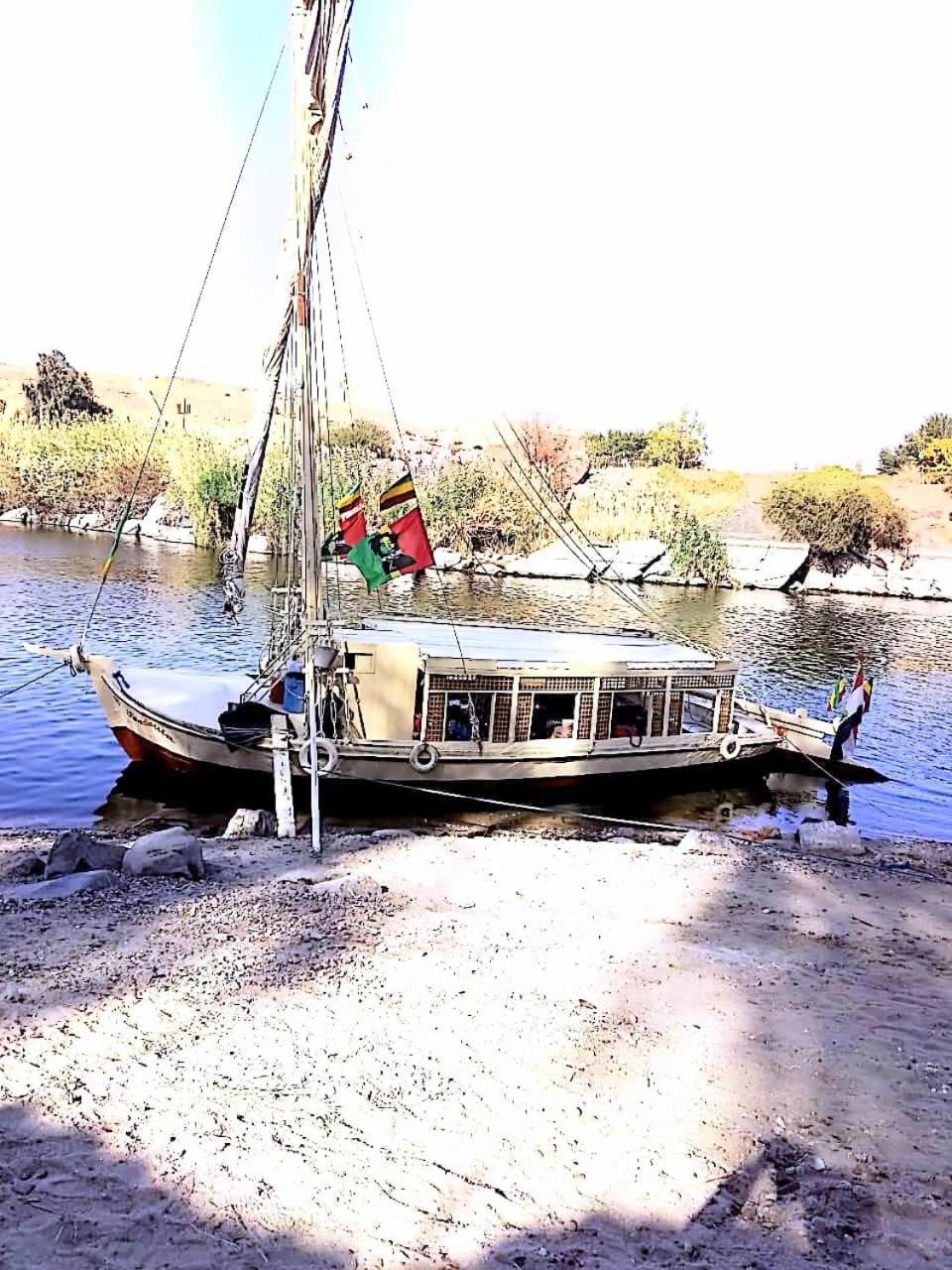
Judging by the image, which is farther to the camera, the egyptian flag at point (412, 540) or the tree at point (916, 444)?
the tree at point (916, 444)

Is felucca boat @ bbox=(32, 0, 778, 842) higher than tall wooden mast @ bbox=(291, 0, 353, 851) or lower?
lower

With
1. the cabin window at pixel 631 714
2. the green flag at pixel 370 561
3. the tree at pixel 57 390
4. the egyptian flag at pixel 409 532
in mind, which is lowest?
the cabin window at pixel 631 714

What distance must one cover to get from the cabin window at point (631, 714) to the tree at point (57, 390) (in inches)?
4102

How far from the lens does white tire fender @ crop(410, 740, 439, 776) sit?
1748 centimetres

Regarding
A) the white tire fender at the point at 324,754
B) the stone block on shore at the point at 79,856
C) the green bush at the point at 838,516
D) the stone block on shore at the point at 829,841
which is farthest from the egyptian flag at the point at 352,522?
the green bush at the point at 838,516

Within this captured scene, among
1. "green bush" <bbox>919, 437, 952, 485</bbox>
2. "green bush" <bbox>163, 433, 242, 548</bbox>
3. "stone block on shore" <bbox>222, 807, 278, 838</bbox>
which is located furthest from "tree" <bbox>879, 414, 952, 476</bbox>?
"stone block on shore" <bbox>222, 807, 278, 838</bbox>

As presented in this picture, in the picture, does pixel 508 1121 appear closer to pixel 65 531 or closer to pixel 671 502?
pixel 671 502

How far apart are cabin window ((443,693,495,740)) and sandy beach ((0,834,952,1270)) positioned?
748 centimetres

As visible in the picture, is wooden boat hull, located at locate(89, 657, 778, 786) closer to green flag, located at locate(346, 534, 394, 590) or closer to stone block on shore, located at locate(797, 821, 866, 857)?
green flag, located at locate(346, 534, 394, 590)

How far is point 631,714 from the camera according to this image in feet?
65.0

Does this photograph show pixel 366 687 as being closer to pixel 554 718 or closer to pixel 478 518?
pixel 554 718

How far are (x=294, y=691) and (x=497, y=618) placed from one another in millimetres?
23967

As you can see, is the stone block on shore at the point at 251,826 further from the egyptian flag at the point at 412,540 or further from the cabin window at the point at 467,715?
the egyptian flag at the point at 412,540

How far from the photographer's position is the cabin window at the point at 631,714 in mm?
19578
